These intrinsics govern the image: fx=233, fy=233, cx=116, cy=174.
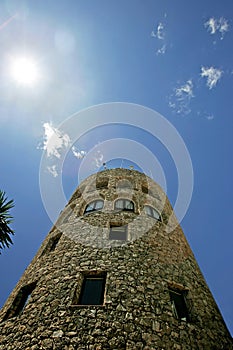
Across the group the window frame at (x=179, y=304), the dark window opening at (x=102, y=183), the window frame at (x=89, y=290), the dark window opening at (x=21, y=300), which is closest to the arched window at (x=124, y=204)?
the dark window opening at (x=102, y=183)

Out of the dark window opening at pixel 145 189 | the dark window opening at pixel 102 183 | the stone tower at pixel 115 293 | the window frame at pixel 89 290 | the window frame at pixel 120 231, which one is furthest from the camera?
the dark window opening at pixel 102 183

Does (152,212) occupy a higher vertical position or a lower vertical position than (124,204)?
lower

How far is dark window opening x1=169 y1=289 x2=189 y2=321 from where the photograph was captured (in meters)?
10.3

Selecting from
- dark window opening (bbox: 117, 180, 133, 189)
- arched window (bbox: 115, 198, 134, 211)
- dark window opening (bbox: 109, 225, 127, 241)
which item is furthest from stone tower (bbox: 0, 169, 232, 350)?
dark window opening (bbox: 117, 180, 133, 189)

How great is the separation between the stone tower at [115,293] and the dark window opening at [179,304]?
0.16 feet

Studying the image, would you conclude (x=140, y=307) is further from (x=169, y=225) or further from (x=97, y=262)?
(x=169, y=225)

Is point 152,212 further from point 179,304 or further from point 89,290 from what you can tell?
point 89,290

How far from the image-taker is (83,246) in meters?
12.7

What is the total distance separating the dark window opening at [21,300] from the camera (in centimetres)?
1116

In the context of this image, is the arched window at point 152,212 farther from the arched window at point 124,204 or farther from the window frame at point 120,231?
the window frame at point 120,231

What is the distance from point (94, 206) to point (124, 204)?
220cm

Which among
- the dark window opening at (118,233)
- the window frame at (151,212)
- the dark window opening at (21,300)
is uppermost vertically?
the window frame at (151,212)

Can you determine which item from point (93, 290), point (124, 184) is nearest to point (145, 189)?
point (124, 184)

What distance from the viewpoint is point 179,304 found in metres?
10.8
